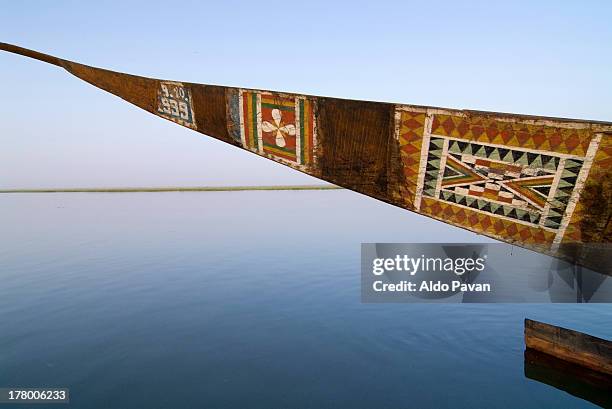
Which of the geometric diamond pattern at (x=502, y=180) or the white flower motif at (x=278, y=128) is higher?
the white flower motif at (x=278, y=128)

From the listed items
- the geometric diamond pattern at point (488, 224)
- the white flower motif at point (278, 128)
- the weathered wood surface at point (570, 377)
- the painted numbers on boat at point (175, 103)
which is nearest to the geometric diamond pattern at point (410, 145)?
the geometric diamond pattern at point (488, 224)

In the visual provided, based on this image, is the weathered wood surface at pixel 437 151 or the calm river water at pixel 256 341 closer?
the weathered wood surface at pixel 437 151

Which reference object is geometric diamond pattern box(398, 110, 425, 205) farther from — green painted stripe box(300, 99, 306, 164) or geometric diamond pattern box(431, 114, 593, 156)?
green painted stripe box(300, 99, 306, 164)

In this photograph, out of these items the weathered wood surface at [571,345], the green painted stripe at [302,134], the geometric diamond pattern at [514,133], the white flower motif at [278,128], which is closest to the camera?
the geometric diamond pattern at [514,133]

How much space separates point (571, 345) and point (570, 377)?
1.56 feet

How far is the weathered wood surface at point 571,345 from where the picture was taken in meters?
4.89

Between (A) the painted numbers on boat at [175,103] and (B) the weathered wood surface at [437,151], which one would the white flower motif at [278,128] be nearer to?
(B) the weathered wood surface at [437,151]

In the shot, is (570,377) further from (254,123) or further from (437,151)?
(254,123)

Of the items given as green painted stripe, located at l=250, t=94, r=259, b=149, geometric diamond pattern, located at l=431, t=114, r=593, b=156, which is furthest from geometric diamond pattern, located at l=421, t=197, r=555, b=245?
green painted stripe, located at l=250, t=94, r=259, b=149

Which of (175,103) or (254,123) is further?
(175,103)

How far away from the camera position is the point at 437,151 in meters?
2.26

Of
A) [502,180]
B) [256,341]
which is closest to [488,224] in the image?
[502,180]

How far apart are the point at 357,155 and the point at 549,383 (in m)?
5.44

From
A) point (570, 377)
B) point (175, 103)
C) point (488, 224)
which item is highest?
point (175, 103)
